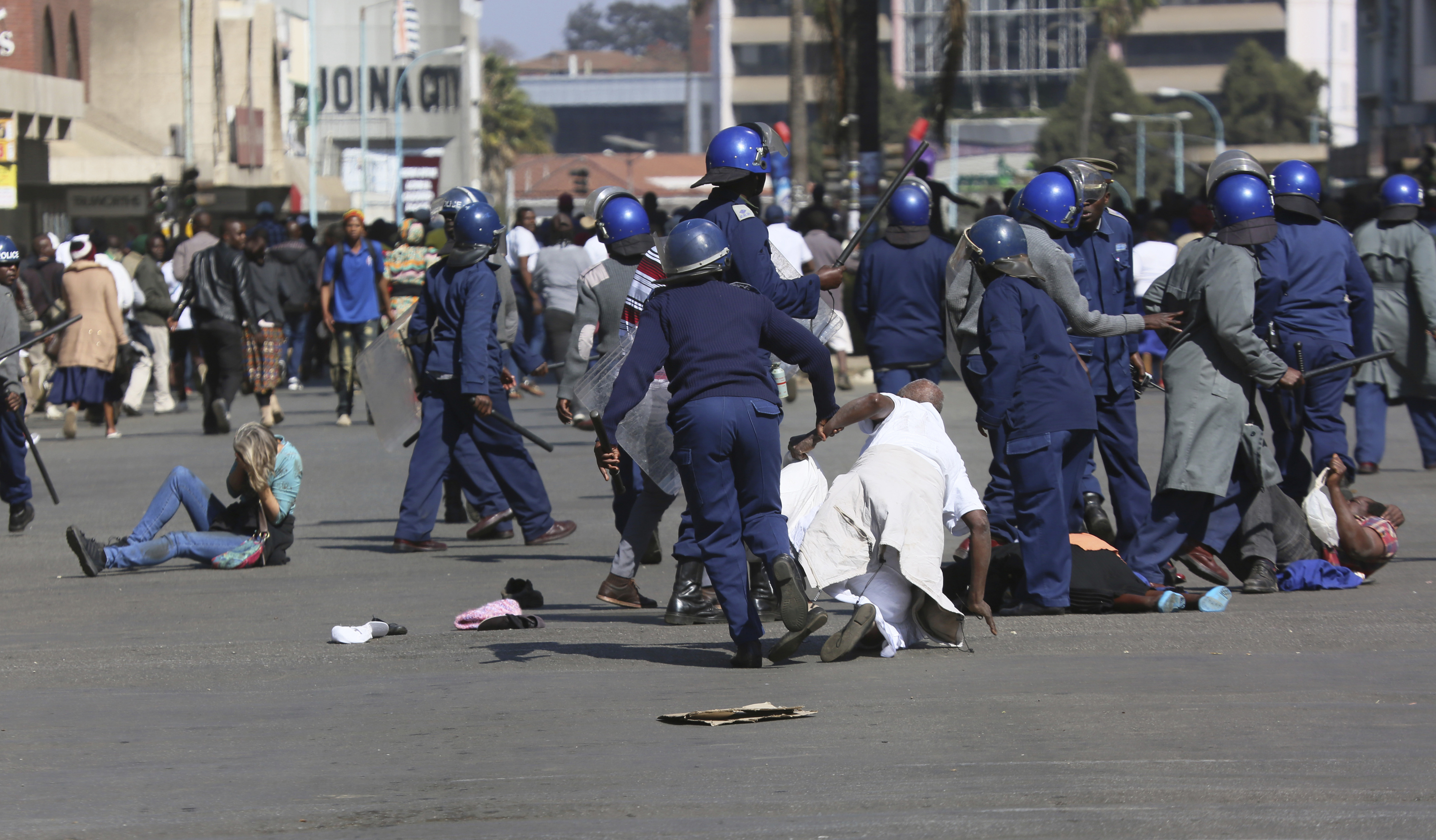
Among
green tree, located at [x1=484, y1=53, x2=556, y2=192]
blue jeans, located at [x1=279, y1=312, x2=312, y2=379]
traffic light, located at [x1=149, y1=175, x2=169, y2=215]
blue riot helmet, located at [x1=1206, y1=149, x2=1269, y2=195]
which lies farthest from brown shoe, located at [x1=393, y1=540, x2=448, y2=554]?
green tree, located at [x1=484, y1=53, x2=556, y2=192]

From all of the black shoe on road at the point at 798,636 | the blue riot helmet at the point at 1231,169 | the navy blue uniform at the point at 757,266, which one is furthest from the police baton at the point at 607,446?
the blue riot helmet at the point at 1231,169

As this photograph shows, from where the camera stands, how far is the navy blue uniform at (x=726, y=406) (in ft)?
22.5

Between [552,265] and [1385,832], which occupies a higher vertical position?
[552,265]

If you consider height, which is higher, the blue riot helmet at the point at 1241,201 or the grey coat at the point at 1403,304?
the blue riot helmet at the point at 1241,201

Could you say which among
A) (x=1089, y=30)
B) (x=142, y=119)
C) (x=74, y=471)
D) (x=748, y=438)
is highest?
(x=1089, y=30)

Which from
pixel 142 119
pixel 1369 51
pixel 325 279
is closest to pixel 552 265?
pixel 325 279

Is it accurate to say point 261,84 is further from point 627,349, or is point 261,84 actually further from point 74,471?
point 627,349

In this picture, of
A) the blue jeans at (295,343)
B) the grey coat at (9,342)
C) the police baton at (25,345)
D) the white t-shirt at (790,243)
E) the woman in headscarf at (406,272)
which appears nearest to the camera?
the police baton at (25,345)

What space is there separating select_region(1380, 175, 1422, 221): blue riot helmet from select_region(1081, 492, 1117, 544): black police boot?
3.79m

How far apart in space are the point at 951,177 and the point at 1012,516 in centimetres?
9928

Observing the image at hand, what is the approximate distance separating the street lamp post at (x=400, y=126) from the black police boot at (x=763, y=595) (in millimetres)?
61848

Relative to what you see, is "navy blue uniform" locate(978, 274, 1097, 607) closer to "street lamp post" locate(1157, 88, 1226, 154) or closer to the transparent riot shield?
the transparent riot shield

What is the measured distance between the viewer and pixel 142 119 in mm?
40688

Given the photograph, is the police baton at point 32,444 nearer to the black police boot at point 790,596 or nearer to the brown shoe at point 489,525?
the brown shoe at point 489,525
